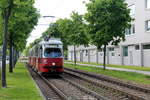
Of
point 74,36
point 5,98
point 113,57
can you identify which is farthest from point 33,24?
point 5,98

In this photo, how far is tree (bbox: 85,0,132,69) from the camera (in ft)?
83.7

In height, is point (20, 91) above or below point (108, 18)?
below

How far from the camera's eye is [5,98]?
10742 mm

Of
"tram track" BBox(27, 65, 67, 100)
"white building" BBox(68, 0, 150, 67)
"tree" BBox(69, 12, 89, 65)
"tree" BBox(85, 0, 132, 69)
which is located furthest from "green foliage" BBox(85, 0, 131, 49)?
"white building" BBox(68, 0, 150, 67)

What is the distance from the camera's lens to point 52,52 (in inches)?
850

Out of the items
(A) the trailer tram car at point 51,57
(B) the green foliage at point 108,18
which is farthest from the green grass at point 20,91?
(B) the green foliage at point 108,18

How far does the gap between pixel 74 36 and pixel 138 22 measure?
964 centimetres

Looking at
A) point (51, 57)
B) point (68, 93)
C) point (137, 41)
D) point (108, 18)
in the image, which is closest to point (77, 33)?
point (137, 41)

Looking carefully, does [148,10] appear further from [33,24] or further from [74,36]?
[33,24]

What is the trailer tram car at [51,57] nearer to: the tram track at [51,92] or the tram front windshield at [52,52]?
the tram front windshield at [52,52]

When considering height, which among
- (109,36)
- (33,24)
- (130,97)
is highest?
(33,24)

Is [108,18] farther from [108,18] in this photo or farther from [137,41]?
[137,41]

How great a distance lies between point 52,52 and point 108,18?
688 centimetres

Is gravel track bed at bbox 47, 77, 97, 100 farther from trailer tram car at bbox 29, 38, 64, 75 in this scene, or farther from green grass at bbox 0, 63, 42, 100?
trailer tram car at bbox 29, 38, 64, 75
